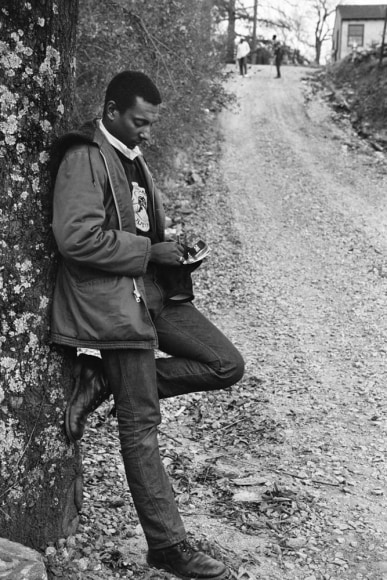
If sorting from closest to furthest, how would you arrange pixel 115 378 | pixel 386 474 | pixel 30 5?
pixel 30 5
pixel 115 378
pixel 386 474

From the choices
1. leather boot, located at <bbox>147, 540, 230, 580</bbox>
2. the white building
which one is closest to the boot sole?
leather boot, located at <bbox>147, 540, 230, 580</bbox>

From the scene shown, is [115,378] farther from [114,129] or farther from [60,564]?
[114,129]

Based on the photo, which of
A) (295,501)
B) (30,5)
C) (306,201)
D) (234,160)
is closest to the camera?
(30,5)

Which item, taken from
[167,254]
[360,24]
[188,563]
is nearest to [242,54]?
[360,24]

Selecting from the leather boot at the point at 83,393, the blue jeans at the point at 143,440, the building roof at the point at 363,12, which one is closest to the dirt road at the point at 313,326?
the blue jeans at the point at 143,440

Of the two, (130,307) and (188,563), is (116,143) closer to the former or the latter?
(130,307)

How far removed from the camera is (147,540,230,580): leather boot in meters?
3.15

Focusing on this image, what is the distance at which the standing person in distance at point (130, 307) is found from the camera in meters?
2.95

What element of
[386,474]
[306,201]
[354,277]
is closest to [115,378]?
[386,474]

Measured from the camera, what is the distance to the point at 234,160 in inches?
723

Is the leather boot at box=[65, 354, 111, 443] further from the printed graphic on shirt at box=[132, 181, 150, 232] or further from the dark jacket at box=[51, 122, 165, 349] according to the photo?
the printed graphic on shirt at box=[132, 181, 150, 232]

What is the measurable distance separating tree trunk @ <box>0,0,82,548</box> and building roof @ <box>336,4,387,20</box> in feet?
153

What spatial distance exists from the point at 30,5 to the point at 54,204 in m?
0.84

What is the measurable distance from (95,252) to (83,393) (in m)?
0.75
